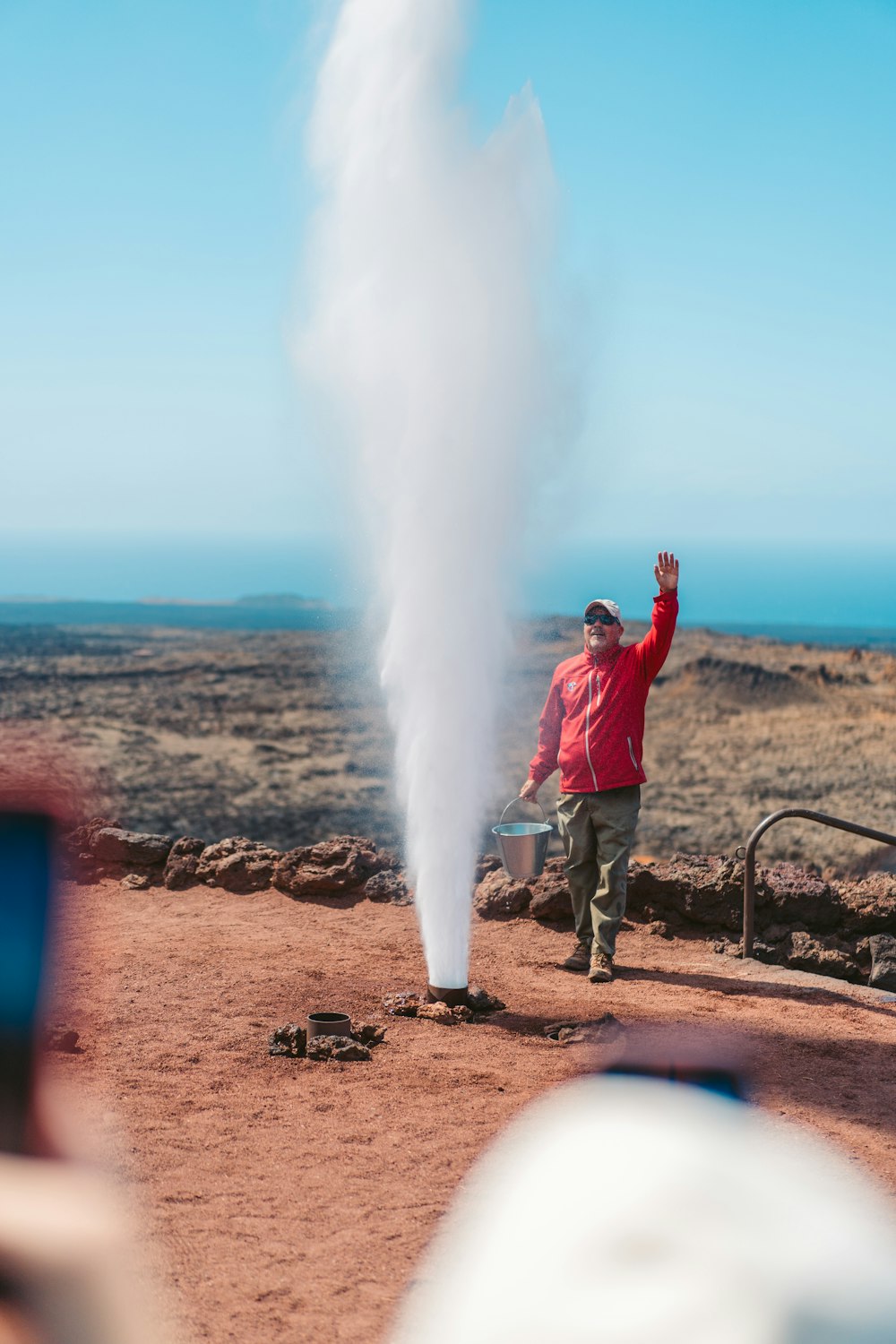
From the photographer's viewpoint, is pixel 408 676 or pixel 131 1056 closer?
pixel 131 1056

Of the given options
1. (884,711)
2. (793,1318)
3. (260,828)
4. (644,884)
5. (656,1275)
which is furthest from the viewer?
(884,711)

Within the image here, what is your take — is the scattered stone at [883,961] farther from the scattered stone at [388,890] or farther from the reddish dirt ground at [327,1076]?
the scattered stone at [388,890]

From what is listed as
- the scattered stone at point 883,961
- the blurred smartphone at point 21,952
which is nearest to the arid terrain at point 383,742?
the blurred smartphone at point 21,952

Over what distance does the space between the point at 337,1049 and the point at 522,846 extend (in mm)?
1948

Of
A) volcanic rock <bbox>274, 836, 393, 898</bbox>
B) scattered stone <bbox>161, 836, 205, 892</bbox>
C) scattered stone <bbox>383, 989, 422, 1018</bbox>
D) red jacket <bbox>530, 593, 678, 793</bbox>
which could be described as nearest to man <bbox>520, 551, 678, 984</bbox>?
red jacket <bbox>530, 593, 678, 793</bbox>

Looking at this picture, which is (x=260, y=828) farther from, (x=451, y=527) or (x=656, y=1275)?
(x=656, y=1275)

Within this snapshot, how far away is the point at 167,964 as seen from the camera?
667cm

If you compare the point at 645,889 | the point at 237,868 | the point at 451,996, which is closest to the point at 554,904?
the point at 645,889

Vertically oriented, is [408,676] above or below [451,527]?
below

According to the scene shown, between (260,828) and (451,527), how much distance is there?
71.3 ft

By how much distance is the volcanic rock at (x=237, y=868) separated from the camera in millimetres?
8773

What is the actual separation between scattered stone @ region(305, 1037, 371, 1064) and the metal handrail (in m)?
2.58

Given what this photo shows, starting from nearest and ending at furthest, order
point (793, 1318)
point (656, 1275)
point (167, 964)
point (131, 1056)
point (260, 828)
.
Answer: point (793, 1318) < point (656, 1275) < point (131, 1056) < point (167, 964) < point (260, 828)

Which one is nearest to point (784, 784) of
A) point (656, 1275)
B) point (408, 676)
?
point (408, 676)
